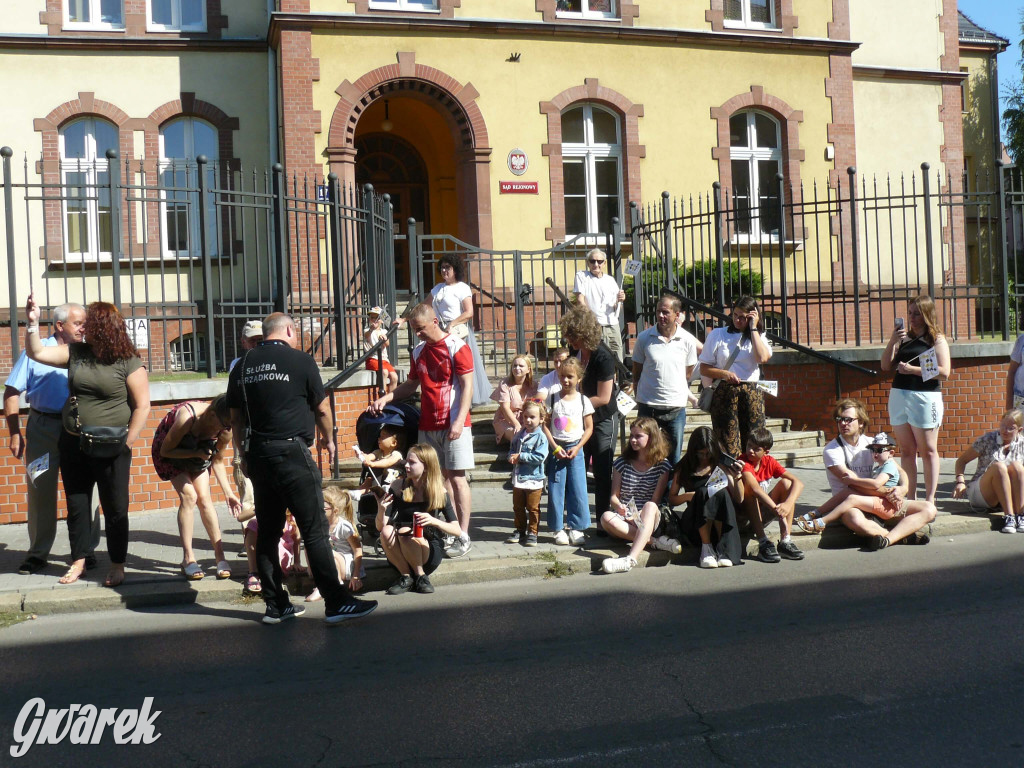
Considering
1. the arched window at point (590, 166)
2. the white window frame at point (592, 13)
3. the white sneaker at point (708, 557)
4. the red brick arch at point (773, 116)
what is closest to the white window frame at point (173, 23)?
the white window frame at point (592, 13)

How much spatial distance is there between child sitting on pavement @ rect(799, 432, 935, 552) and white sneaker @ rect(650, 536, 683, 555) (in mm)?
→ 1175

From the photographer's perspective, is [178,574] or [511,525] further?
[511,525]

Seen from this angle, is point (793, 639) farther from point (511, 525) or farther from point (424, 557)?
point (511, 525)

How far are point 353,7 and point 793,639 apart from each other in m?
13.6

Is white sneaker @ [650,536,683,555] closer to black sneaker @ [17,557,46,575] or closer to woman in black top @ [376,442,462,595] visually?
woman in black top @ [376,442,462,595]

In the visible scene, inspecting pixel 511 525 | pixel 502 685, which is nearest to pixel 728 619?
pixel 502 685

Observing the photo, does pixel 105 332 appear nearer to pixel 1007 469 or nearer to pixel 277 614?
pixel 277 614

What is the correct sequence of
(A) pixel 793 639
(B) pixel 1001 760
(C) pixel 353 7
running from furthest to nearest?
(C) pixel 353 7 → (A) pixel 793 639 → (B) pixel 1001 760

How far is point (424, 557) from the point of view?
7277mm

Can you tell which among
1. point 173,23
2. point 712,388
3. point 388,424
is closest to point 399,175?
point 173,23

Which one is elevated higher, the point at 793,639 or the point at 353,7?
the point at 353,7

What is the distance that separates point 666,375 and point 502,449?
2910mm

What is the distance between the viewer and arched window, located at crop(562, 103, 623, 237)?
18.1 meters

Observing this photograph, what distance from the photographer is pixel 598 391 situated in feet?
28.3
